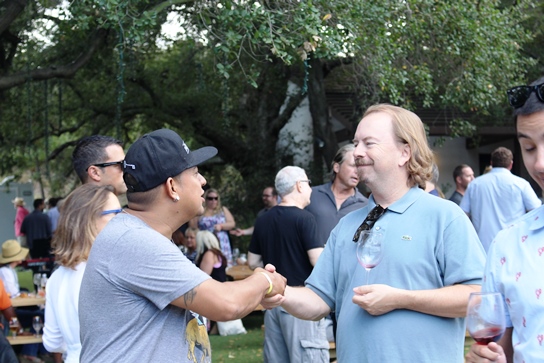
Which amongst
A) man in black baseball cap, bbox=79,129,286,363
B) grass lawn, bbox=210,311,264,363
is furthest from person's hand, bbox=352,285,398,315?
grass lawn, bbox=210,311,264,363

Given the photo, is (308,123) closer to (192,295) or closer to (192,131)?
(192,131)

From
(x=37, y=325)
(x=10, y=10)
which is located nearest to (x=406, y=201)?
(x=37, y=325)

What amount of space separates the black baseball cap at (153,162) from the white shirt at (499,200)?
645 centimetres

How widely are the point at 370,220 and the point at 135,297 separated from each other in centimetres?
113

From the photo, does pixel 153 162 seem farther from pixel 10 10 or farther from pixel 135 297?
pixel 10 10

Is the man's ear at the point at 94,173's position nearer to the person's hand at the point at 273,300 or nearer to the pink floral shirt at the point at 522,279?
the person's hand at the point at 273,300

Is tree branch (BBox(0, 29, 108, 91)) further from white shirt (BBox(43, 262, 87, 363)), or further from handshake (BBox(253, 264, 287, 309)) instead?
handshake (BBox(253, 264, 287, 309))

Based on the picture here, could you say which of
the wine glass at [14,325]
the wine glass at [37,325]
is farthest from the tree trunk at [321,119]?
the wine glass at [14,325]

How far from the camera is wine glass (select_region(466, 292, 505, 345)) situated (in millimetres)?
2066

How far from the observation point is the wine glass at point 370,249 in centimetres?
288

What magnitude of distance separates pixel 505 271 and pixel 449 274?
0.73 meters

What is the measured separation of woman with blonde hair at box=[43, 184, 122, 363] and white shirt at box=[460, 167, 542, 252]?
5.52 m

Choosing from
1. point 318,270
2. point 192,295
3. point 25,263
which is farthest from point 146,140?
point 25,263

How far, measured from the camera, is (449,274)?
9.50 feet
